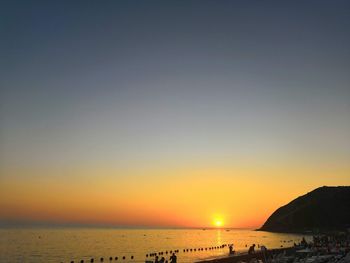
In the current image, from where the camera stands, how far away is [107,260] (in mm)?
64688

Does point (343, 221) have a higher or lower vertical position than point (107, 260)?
higher

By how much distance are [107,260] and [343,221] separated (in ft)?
520

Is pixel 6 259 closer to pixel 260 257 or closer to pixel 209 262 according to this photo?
pixel 209 262

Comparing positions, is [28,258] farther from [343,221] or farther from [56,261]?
[343,221]

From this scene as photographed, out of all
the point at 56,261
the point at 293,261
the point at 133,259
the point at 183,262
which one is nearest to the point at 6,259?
the point at 56,261

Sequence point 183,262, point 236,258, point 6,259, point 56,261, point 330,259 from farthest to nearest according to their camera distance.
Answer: point 6,259 → point 56,261 → point 183,262 → point 236,258 → point 330,259

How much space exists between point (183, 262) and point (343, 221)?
157920 mm

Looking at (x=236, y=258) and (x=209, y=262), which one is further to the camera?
(x=236, y=258)

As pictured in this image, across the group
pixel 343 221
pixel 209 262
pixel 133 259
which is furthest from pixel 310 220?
pixel 209 262

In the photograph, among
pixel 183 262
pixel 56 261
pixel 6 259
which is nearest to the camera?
pixel 183 262

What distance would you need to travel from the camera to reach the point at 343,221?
188 meters

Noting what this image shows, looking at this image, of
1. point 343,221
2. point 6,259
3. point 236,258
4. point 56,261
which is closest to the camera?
point 236,258

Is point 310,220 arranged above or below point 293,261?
above

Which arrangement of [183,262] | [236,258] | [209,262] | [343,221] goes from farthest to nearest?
1. [343,221]
2. [183,262]
3. [236,258]
4. [209,262]
